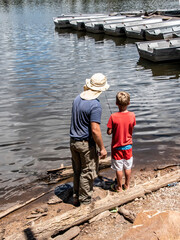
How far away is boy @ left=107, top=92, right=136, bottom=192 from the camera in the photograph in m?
4.89

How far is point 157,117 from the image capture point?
1025cm

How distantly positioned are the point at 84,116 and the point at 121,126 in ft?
2.50

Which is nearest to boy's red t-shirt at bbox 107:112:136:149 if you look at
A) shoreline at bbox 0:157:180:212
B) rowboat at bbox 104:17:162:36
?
shoreline at bbox 0:157:180:212

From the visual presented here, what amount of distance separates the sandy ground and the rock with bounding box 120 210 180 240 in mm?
327

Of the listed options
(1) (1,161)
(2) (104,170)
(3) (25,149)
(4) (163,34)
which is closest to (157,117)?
(2) (104,170)

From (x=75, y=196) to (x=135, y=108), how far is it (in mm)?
6435

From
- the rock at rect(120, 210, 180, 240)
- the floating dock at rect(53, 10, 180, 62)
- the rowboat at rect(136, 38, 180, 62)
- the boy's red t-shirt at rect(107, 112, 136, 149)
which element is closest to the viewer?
the rock at rect(120, 210, 180, 240)

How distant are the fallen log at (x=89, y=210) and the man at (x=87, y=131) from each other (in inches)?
12.1

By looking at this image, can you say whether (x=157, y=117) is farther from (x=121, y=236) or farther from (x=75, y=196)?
(x=121, y=236)

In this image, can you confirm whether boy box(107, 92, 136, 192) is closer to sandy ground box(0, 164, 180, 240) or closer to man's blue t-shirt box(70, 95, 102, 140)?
man's blue t-shirt box(70, 95, 102, 140)

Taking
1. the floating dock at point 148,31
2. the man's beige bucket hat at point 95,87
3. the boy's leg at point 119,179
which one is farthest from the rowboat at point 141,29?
the man's beige bucket hat at point 95,87

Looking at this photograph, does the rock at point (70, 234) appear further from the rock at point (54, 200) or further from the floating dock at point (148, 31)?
the floating dock at point (148, 31)

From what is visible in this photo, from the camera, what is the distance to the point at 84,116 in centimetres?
464

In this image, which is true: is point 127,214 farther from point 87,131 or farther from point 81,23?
point 81,23
